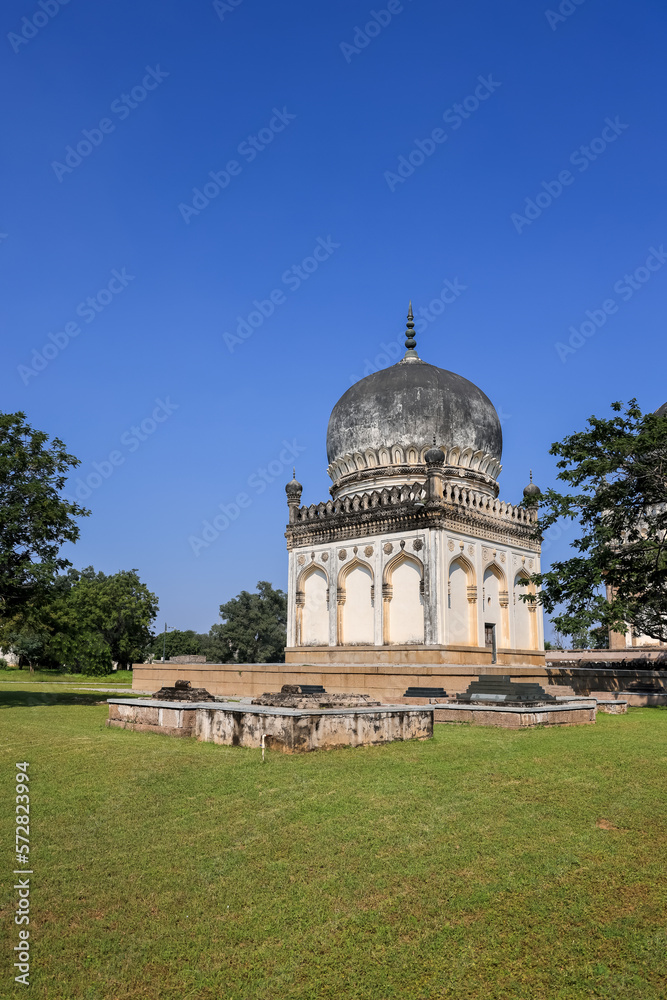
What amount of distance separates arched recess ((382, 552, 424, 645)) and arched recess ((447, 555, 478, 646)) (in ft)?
3.52

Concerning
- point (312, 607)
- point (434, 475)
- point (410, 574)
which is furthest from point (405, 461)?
point (312, 607)

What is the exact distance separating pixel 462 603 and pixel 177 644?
41350 mm

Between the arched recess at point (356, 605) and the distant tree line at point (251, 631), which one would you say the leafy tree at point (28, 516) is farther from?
the distant tree line at point (251, 631)

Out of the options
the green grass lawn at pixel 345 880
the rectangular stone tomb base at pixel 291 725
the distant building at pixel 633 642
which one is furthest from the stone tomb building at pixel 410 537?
the green grass lawn at pixel 345 880

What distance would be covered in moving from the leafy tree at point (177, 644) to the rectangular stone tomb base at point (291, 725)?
162 feet

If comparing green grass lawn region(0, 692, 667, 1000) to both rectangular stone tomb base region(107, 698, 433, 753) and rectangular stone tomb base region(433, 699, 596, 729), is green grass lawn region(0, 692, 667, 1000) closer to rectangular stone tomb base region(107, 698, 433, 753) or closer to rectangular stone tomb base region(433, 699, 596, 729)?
rectangular stone tomb base region(107, 698, 433, 753)

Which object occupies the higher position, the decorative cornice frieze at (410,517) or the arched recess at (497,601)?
the decorative cornice frieze at (410,517)

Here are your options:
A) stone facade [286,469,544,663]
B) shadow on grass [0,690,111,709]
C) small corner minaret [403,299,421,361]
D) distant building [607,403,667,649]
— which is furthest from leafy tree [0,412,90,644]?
distant building [607,403,667,649]

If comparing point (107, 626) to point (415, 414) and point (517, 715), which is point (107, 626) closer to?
point (415, 414)

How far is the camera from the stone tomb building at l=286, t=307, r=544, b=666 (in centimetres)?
2612

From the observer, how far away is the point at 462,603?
88.9 ft

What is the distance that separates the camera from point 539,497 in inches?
872

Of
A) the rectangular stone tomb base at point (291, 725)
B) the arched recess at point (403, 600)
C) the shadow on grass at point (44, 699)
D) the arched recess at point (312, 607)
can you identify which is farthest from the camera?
the arched recess at point (312, 607)

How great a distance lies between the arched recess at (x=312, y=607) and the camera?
2945 centimetres
